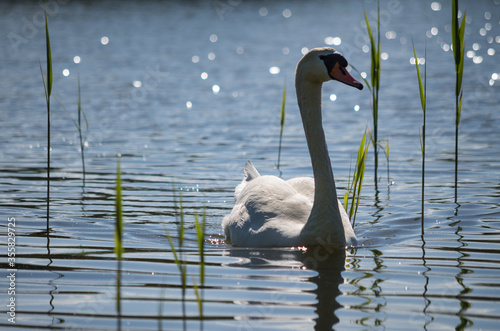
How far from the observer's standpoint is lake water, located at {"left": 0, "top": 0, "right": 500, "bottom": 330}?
15.8ft

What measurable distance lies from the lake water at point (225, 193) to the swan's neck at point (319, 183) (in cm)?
20

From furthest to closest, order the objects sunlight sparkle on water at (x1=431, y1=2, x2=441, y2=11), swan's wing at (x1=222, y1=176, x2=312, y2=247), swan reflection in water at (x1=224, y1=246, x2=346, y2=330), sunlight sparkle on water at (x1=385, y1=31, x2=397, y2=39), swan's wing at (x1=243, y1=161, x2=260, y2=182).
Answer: sunlight sparkle on water at (x1=431, y1=2, x2=441, y2=11) → sunlight sparkle on water at (x1=385, y1=31, x2=397, y2=39) → swan's wing at (x1=243, y1=161, x2=260, y2=182) → swan's wing at (x1=222, y1=176, x2=312, y2=247) → swan reflection in water at (x1=224, y1=246, x2=346, y2=330)

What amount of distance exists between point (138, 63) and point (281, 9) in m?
24.8

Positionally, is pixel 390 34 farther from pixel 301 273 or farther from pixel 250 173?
pixel 301 273

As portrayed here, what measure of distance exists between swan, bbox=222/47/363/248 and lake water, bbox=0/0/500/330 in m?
0.17

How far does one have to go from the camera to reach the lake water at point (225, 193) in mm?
4820

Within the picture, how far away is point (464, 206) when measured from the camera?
7840 millimetres

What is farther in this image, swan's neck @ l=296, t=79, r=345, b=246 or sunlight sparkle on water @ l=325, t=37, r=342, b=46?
sunlight sparkle on water @ l=325, t=37, r=342, b=46

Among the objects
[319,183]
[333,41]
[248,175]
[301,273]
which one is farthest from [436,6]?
[301,273]

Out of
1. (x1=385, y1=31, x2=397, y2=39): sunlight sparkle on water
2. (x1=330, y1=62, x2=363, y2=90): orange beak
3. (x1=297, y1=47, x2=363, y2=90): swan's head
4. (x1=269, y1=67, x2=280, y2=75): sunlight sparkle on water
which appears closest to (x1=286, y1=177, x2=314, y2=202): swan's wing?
(x1=297, y1=47, x2=363, y2=90): swan's head

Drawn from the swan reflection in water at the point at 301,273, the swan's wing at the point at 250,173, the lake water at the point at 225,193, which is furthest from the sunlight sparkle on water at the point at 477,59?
the swan reflection in water at the point at 301,273

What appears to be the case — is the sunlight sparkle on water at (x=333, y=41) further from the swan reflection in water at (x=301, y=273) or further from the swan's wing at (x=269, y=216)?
the swan reflection in water at (x=301, y=273)

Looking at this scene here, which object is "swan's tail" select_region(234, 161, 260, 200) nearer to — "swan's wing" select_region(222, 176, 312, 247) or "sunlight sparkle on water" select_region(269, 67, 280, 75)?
"swan's wing" select_region(222, 176, 312, 247)

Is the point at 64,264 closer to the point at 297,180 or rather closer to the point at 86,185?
the point at 297,180
